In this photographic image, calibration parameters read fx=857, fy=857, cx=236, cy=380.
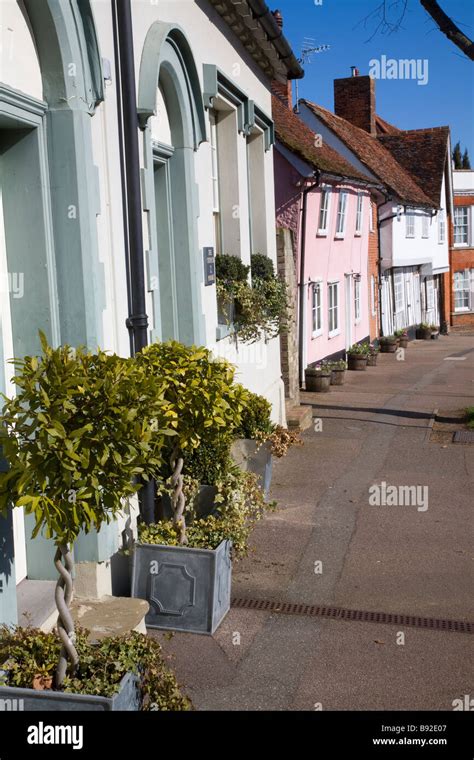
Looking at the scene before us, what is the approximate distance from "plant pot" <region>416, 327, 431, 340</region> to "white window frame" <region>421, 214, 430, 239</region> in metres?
3.66

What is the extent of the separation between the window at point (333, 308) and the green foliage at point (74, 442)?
18.9 m

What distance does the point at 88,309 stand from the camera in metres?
5.44

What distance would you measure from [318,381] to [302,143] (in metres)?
5.83

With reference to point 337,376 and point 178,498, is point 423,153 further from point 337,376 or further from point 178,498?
point 178,498

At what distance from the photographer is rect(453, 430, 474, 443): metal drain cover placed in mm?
12446

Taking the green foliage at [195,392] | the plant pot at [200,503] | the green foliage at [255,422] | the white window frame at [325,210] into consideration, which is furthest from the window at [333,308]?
the green foliage at [195,392]

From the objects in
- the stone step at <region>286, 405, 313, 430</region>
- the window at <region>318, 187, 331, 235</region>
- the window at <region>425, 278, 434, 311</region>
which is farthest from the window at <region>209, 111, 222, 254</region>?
the window at <region>425, 278, 434, 311</region>

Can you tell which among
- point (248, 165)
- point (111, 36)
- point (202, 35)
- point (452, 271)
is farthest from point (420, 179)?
point (111, 36)

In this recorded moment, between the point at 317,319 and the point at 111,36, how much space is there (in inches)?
607

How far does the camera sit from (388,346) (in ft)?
90.4

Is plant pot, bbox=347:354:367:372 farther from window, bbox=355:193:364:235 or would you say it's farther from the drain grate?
the drain grate

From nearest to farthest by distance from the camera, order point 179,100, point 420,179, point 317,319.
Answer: point 179,100 < point 317,319 < point 420,179

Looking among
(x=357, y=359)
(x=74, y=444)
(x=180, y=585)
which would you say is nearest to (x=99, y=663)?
(x=74, y=444)

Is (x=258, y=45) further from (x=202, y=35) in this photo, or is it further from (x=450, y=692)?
(x=450, y=692)
